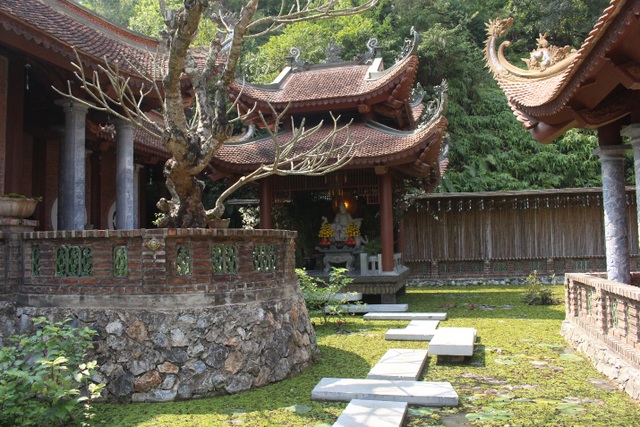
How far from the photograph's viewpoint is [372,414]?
4.46 m

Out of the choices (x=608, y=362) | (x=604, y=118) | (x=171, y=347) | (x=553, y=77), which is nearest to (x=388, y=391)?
(x=171, y=347)

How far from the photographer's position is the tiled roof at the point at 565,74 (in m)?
4.84

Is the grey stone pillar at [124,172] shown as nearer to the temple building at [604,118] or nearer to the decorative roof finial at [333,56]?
the temple building at [604,118]

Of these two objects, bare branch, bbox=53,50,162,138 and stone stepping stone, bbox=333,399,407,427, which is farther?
bare branch, bbox=53,50,162,138

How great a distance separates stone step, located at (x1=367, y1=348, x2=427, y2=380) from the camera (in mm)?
5715

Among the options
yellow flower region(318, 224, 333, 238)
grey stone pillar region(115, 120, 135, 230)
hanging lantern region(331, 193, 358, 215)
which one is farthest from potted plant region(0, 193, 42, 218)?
hanging lantern region(331, 193, 358, 215)

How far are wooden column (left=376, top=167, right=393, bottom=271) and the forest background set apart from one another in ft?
38.5

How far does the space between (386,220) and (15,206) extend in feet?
27.4

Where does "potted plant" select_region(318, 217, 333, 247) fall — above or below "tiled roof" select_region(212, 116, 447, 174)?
below

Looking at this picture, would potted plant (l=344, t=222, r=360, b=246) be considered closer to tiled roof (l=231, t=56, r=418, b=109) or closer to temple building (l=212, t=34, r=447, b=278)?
temple building (l=212, t=34, r=447, b=278)

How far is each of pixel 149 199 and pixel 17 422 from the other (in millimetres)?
13579

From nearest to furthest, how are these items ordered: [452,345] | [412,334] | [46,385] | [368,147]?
[46,385], [452,345], [412,334], [368,147]

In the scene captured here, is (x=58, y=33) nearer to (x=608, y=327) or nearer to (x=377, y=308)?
(x=377, y=308)

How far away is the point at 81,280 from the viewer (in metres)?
5.49
